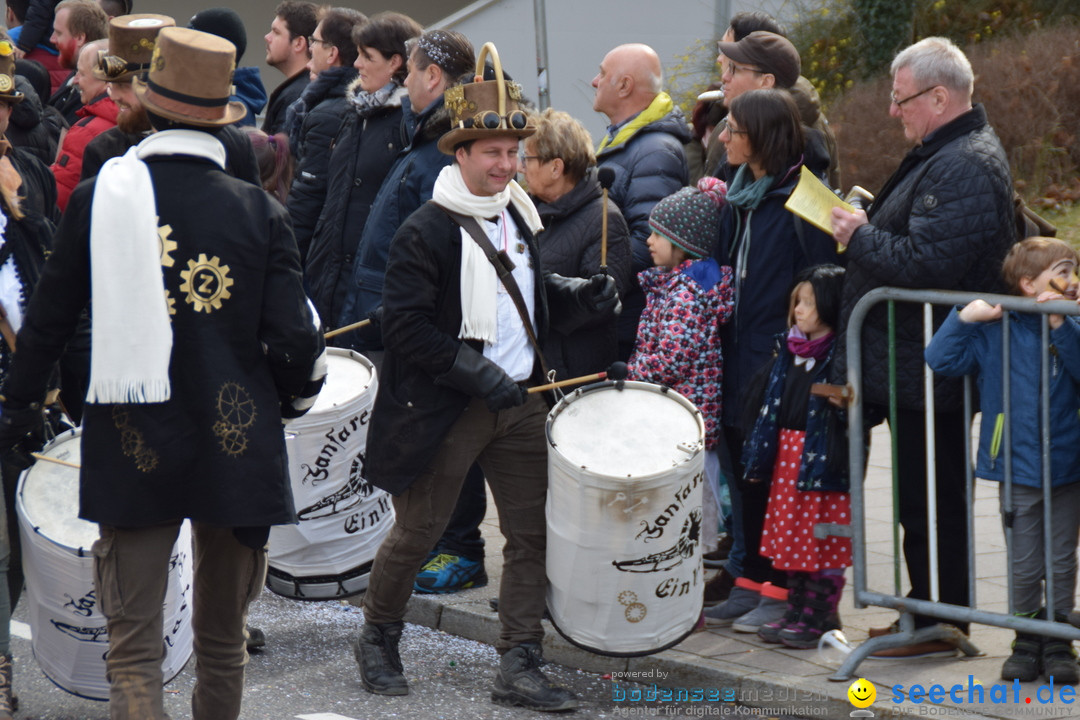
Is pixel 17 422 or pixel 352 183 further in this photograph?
pixel 352 183

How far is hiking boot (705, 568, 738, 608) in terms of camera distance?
18.9 feet

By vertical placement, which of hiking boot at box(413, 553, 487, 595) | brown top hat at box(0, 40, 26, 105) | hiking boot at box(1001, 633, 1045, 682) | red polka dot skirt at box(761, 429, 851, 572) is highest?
brown top hat at box(0, 40, 26, 105)

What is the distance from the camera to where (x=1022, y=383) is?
4496mm

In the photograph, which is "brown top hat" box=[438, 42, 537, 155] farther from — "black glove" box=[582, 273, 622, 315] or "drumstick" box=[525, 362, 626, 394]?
"drumstick" box=[525, 362, 626, 394]

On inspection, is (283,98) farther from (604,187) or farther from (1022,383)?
(1022,383)

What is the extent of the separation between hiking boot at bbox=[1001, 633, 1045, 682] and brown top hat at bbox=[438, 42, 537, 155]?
2.36m

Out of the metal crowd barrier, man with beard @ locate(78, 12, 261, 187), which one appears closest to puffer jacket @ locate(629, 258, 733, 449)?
the metal crowd barrier

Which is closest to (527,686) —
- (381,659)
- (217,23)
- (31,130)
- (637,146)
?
(381,659)

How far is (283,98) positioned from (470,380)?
4463mm

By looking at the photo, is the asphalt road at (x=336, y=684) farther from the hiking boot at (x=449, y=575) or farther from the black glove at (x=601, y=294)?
the black glove at (x=601, y=294)

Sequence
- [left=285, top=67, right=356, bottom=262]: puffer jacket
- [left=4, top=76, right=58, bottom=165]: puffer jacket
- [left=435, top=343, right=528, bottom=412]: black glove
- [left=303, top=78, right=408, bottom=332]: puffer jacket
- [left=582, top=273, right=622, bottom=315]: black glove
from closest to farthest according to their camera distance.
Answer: [left=435, top=343, right=528, bottom=412]: black glove
[left=582, top=273, right=622, bottom=315]: black glove
[left=303, top=78, right=408, bottom=332]: puffer jacket
[left=285, top=67, right=356, bottom=262]: puffer jacket
[left=4, top=76, right=58, bottom=165]: puffer jacket

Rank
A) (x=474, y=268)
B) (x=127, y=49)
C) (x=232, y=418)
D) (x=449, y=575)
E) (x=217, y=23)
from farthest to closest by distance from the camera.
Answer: (x=217, y=23)
(x=449, y=575)
(x=127, y=49)
(x=474, y=268)
(x=232, y=418)

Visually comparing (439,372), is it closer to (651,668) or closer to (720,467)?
(651,668)

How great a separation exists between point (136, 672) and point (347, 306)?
2.77 meters
